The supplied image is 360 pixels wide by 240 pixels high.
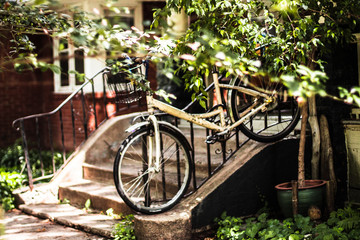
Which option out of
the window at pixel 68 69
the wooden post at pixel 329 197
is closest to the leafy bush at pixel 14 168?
the window at pixel 68 69

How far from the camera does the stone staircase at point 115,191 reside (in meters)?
4.44

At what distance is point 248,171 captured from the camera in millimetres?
4980

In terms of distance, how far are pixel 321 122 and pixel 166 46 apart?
2126 millimetres

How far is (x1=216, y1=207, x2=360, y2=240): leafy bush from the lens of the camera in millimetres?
3977

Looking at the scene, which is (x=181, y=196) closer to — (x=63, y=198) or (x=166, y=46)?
(x=166, y=46)

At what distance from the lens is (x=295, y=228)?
4.39m

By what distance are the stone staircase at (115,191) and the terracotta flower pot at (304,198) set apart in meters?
0.43

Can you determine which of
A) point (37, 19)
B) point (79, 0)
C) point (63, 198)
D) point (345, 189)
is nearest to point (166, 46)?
point (37, 19)

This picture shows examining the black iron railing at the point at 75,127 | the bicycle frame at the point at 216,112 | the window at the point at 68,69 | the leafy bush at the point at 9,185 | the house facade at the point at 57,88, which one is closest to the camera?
the bicycle frame at the point at 216,112

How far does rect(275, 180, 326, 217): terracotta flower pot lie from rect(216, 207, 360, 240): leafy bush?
14cm

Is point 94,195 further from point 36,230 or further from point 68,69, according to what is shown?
point 68,69

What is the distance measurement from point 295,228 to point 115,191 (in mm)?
2436

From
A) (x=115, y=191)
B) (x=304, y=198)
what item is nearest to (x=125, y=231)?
(x=115, y=191)

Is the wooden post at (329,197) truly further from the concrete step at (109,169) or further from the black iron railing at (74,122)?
the black iron railing at (74,122)
